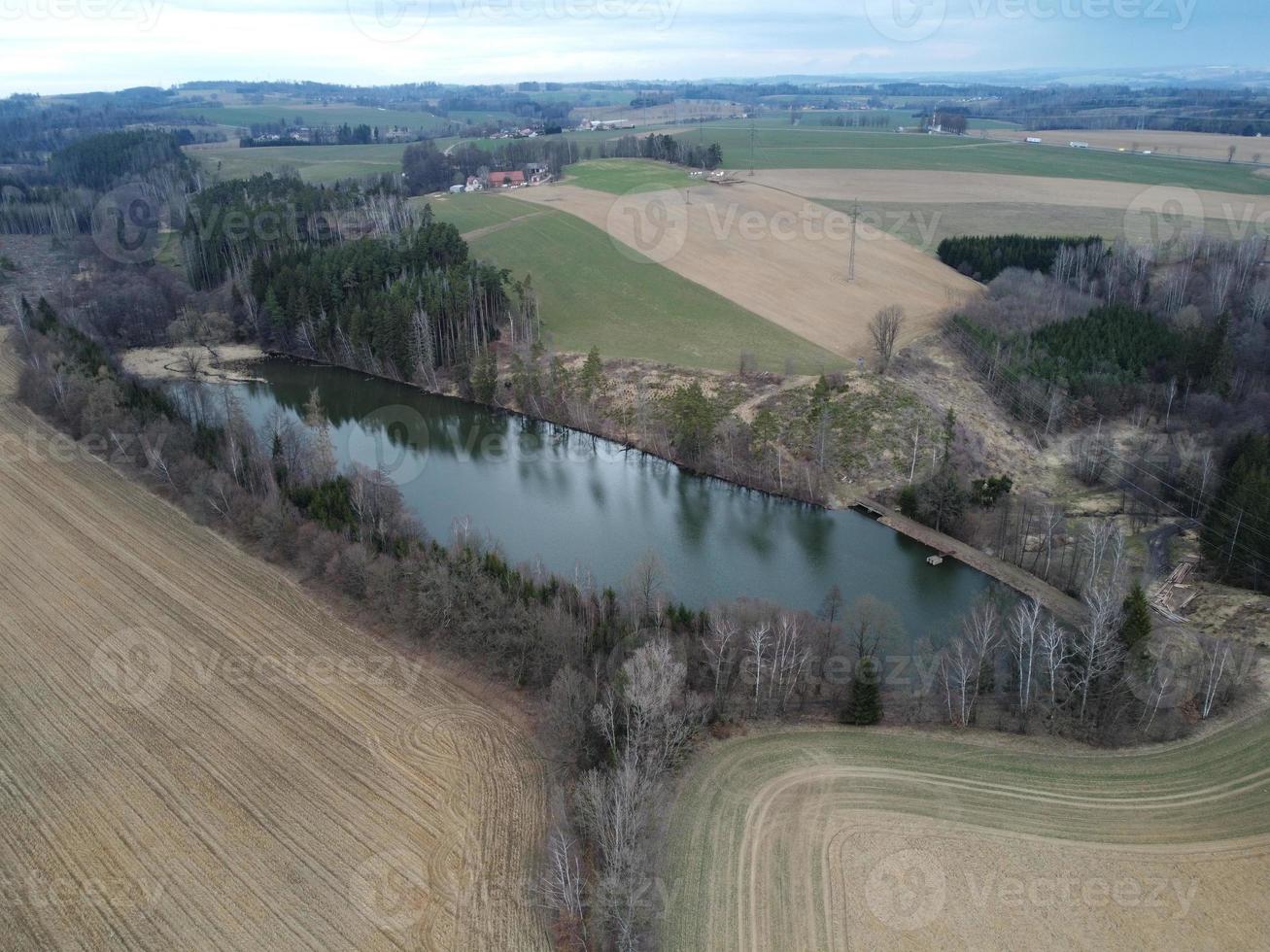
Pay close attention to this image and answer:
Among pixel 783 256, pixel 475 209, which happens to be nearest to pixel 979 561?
pixel 783 256

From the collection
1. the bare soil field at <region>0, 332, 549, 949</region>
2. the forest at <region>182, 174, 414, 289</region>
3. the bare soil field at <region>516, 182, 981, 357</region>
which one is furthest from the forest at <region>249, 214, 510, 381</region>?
the bare soil field at <region>0, 332, 549, 949</region>

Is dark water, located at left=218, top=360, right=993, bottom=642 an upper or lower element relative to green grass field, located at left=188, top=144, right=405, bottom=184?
lower

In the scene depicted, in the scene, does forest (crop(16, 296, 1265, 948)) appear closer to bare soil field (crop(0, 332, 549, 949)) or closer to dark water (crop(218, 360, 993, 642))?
bare soil field (crop(0, 332, 549, 949))

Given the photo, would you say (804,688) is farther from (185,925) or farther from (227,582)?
(227,582)

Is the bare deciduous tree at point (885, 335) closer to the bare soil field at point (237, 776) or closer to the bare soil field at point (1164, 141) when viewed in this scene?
the bare soil field at point (237, 776)

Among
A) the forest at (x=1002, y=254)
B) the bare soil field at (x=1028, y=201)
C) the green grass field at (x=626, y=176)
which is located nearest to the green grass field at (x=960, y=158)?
the bare soil field at (x=1028, y=201)

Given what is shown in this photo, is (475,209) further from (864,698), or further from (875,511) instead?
(864,698)

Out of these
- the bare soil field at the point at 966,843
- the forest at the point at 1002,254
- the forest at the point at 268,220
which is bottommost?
the bare soil field at the point at 966,843
